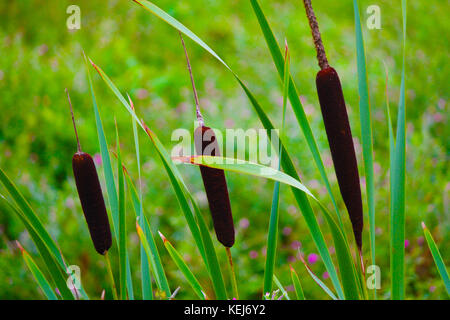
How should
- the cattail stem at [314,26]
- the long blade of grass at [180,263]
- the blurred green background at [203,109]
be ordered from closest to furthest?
the cattail stem at [314,26], the long blade of grass at [180,263], the blurred green background at [203,109]

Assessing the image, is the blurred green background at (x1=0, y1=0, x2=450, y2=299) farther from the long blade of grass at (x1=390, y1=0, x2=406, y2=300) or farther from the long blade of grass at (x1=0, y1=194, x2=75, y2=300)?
the long blade of grass at (x1=390, y1=0, x2=406, y2=300)

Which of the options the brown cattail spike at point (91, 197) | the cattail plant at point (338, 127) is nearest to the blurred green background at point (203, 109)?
the brown cattail spike at point (91, 197)

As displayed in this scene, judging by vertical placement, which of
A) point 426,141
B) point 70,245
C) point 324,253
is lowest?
point 70,245

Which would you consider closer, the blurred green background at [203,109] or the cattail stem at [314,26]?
the cattail stem at [314,26]

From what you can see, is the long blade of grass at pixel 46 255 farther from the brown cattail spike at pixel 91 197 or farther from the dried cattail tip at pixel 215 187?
the dried cattail tip at pixel 215 187

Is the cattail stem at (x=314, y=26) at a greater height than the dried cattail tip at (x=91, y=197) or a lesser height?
greater

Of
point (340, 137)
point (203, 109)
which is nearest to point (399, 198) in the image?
point (340, 137)

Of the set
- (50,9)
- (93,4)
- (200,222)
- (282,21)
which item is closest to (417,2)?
(282,21)
